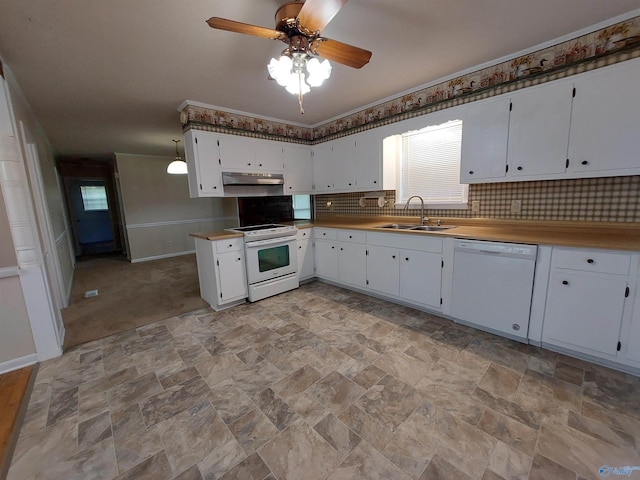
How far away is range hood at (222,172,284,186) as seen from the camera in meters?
3.43

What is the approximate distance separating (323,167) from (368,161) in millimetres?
924

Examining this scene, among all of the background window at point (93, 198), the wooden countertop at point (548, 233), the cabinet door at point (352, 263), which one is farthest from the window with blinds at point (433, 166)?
the background window at point (93, 198)

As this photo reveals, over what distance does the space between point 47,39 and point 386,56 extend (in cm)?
251

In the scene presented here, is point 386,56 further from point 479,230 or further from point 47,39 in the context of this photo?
point 47,39

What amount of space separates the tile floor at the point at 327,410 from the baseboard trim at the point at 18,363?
Result: 19 centimetres

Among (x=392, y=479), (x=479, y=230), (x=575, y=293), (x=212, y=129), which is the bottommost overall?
(x=392, y=479)

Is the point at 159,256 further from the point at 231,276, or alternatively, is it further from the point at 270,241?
the point at 270,241

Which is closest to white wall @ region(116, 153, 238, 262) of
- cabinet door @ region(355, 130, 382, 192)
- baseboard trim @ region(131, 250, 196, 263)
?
baseboard trim @ region(131, 250, 196, 263)

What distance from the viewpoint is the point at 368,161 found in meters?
3.51

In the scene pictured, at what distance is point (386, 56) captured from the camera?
2.27m

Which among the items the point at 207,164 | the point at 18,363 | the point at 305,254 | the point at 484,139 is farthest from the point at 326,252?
the point at 18,363

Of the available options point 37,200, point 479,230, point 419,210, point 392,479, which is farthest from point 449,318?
point 37,200

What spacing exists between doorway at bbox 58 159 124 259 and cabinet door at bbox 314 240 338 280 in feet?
19.1

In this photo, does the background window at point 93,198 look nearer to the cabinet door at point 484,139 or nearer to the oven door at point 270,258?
the oven door at point 270,258
